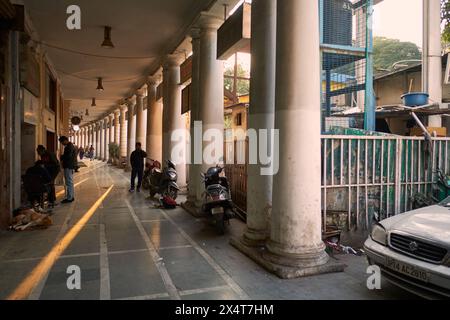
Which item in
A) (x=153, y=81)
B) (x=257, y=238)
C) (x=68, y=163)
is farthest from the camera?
A: (x=153, y=81)

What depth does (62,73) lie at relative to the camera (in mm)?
14555

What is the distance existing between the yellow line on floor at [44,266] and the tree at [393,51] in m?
30.8

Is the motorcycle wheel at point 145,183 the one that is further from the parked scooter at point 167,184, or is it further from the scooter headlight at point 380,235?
the scooter headlight at point 380,235

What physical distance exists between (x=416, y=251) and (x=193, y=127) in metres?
5.62

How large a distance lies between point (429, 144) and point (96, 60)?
10957 mm

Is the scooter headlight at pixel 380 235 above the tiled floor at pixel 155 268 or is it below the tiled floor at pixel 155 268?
above

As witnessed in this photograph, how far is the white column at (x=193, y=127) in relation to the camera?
25.6 ft

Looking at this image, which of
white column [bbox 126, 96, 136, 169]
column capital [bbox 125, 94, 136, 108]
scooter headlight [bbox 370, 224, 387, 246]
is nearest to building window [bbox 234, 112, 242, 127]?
scooter headlight [bbox 370, 224, 387, 246]

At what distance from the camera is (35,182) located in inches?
274

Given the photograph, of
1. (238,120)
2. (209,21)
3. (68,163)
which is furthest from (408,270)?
(68,163)

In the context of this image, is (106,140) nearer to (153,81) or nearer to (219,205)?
(153,81)

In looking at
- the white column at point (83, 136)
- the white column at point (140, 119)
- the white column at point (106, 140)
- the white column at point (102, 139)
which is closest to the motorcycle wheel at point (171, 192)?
the white column at point (140, 119)

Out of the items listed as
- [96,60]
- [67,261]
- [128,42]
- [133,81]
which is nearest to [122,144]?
[133,81]
